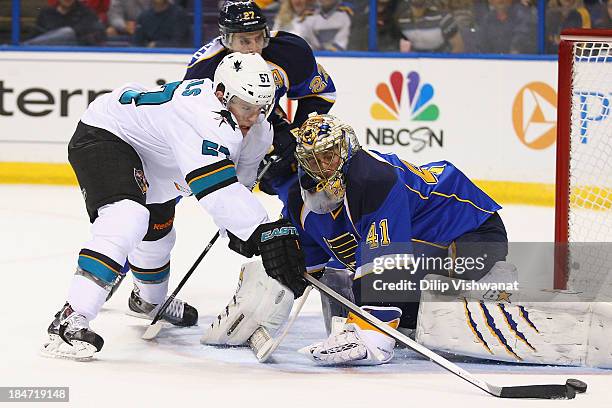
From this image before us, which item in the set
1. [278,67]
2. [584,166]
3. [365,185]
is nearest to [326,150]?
[365,185]

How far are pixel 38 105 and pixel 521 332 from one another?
4366 millimetres

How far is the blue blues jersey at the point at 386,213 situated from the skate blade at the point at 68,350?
2.50 ft

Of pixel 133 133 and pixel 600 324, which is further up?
pixel 133 133

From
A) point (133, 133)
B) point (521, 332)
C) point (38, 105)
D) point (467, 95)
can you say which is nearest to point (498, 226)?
point (521, 332)

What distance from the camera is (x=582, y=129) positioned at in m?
4.38

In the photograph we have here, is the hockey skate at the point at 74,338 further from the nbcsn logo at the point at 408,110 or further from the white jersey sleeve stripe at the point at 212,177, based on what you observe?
the nbcsn logo at the point at 408,110

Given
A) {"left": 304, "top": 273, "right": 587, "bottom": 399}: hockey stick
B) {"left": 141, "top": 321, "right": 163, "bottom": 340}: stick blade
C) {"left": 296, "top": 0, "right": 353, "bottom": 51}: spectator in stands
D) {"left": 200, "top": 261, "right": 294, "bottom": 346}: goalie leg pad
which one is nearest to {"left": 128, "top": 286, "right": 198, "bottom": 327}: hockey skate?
{"left": 141, "top": 321, "right": 163, "bottom": 340}: stick blade

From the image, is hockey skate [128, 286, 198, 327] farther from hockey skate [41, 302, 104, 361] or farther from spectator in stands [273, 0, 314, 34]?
spectator in stands [273, 0, 314, 34]

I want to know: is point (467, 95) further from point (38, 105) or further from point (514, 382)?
point (514, 382)

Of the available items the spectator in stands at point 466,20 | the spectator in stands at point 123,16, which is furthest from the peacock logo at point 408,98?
the spectator in stands at point 123,16

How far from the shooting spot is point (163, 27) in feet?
23.6

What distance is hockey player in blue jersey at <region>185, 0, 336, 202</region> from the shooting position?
4.11m

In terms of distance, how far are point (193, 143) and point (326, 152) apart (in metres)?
0.37

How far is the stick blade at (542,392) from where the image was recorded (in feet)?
10.00
